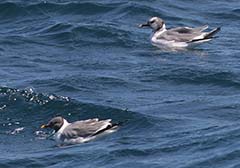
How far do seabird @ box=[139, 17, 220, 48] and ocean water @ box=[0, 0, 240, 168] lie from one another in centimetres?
34

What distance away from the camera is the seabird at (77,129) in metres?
19.9

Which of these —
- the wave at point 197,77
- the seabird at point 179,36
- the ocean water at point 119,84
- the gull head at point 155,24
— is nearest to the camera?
the ocean water at point 119,84

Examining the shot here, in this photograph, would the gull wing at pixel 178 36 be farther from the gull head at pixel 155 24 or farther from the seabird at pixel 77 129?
the seabird at pixel 77 129

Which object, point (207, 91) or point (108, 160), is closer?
point (108, 160)

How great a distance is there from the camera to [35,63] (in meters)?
26.6

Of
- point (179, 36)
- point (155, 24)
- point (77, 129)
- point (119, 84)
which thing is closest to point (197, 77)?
point (119, 84)

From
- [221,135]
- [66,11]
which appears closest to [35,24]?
[66,11]

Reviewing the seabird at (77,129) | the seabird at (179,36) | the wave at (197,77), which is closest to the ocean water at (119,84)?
the wave at (197,77)

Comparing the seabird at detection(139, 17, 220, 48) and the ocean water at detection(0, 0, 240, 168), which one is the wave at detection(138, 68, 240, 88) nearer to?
the ocean water at detection(0, 0, 240, 168)

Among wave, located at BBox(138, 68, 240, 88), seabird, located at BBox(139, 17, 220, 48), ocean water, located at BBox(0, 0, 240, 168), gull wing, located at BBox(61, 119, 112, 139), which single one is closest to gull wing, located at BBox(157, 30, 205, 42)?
seabird, located at BBox(139, 17, 220, 48)

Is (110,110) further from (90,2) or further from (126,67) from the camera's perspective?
(90,2)

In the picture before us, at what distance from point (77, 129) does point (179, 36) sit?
29.0ft

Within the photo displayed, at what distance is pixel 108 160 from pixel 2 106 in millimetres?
4800

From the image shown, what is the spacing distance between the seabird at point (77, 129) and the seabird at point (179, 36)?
26.9 ft
